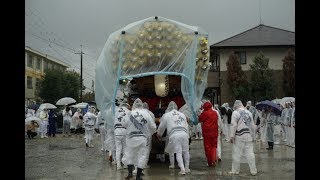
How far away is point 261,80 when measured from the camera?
3319 centimetres

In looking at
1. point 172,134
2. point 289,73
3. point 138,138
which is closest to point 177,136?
point 172,134

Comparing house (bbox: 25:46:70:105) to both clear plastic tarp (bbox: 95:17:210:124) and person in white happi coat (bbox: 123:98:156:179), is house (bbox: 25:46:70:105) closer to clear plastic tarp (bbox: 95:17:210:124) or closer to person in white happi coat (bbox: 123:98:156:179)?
clear plastic tarp (bbox: 95:17:210:124)

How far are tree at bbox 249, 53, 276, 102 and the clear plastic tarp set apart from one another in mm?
21064

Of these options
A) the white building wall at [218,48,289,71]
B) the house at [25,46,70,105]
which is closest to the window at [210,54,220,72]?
the white building wall at [218,48,289,71]

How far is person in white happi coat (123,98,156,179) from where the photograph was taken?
33.7 feet

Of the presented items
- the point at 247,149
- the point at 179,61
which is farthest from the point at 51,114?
the point at 247,149

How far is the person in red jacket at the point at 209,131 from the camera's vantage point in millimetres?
12734

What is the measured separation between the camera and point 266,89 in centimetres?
3312

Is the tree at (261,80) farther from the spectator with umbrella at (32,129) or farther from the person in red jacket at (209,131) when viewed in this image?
the person in red jacket at (209,131)

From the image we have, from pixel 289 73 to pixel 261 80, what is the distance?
212 cm

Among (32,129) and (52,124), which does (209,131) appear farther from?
(52,124)
